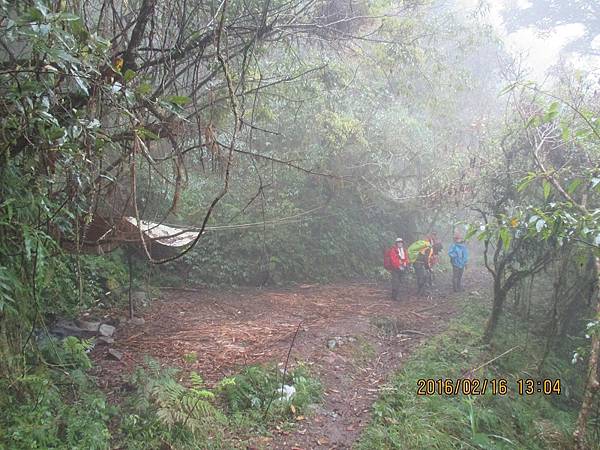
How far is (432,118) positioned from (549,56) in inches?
1119

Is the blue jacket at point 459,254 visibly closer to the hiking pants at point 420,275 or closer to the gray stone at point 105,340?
the hiking pants at point 420,275

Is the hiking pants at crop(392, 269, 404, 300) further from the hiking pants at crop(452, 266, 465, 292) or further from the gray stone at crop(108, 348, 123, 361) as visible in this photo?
the gray stone at crop(108, 348, 123, 361)

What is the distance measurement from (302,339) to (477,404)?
106 inches

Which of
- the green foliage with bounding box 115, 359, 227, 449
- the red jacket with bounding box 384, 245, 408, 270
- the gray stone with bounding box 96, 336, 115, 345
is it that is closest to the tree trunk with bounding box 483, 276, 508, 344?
the red jacket with bounding box 384, 245, 408, 270

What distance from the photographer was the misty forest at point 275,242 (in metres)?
3.13

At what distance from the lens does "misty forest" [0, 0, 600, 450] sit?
3.13m

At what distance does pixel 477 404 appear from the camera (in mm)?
6078

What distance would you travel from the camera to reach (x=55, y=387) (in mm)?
4195

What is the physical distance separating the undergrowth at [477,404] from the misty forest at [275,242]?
0.04 meters

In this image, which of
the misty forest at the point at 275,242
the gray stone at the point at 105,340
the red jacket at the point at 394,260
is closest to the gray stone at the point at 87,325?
the misty forest at the point at 275,242

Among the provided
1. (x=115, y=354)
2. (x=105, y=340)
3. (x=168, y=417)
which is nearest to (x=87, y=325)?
(x=105, y=340)

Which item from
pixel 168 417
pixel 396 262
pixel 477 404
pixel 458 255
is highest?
pixel 458 255

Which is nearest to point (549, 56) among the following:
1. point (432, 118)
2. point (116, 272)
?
point (432, 118)
